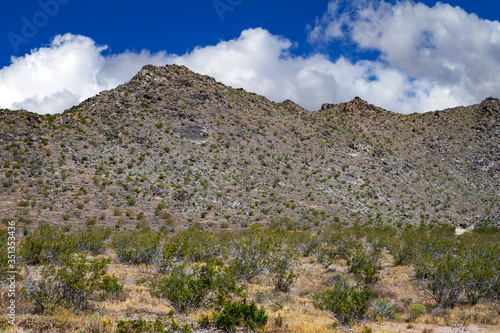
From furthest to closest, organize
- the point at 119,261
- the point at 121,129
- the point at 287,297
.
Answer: the point at 121,129 → the point at 119,261 → the point at 287,297

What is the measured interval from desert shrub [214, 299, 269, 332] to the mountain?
62.4ft

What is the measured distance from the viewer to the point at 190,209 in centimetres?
3009

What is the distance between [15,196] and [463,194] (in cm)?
5592

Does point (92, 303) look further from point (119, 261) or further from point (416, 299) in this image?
point (416, 299)

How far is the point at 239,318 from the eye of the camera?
7.71m

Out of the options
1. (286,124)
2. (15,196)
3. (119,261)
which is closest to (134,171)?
(15,196)

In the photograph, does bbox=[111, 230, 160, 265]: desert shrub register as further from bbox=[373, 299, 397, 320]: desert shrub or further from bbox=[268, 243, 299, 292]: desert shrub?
bbox=[373, 299, 397, 320]: desert shrub

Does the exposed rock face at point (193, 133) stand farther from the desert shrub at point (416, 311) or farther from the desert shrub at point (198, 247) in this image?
the desert shrub at point (416, 311)

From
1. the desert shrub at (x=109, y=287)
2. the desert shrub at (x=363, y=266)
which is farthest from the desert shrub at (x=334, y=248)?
the desert shrub at (x=109, y=287)

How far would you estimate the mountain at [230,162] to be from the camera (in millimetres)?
28616

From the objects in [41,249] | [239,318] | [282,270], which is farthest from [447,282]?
[41,249]

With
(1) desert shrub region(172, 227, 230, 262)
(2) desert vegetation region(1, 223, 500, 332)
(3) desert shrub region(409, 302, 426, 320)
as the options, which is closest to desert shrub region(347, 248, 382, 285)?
(2) desert vegetation region(1, 223, 500, 332)

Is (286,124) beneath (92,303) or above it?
above

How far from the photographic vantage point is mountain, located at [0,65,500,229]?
28.6 meters
